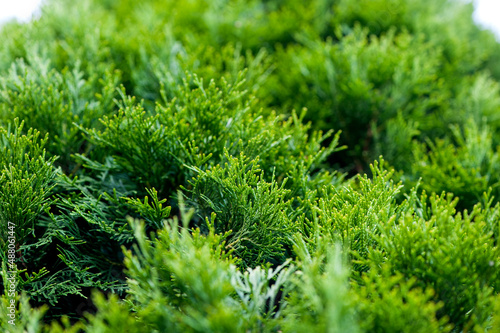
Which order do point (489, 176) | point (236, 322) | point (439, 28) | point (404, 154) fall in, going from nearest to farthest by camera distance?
point (236, 322) → point (489, 176) → point (404, 154) → point (439, 28)

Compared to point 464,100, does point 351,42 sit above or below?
above

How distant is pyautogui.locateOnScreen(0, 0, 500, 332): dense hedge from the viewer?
190cm

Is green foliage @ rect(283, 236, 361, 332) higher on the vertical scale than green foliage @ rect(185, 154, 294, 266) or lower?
lower

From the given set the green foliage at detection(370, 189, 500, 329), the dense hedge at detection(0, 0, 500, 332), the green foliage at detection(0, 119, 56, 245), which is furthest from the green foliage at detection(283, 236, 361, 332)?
the green foliage at detection(0, 119, 56, 245)

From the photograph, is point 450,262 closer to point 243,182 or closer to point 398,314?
point 398,314

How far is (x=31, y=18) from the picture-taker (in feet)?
13.2

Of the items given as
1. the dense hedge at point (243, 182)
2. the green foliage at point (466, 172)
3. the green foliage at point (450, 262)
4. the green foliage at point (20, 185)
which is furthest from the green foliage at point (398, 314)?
the green foliage at point (20, 185)

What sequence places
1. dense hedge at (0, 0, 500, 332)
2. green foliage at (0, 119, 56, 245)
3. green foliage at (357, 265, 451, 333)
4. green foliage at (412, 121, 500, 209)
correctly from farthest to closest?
Result: green foliage at (412, 121, 500, 209) → green foliage at (0, 119, 56, 245) → dense hedge at (0, 0, 500, 332) → green foliage at (357, 265, 451, 333)

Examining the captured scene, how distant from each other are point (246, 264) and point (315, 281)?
736mm

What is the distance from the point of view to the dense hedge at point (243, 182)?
74.9 inches

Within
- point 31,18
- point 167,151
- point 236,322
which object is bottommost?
point 236,322

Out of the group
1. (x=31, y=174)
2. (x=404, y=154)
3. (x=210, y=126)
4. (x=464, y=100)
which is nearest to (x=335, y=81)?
(x=404, y=154)

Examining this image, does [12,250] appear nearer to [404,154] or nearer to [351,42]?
Answer: [404,154]

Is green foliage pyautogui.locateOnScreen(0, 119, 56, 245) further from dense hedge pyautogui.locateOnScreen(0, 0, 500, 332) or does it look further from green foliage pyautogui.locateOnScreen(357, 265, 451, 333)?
green foliage pyautogui.locateOnScreen(357, 265, 451, 333)
